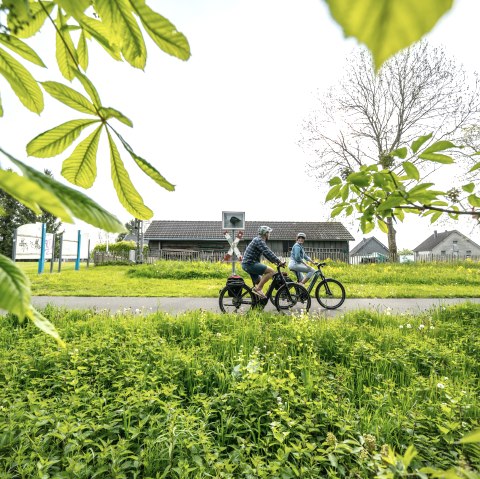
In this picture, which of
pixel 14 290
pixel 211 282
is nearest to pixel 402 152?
pixel 14 290

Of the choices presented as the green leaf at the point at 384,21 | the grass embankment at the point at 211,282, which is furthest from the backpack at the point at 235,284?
the green leaf at the point at 384,21

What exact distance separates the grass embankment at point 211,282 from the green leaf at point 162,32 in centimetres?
829

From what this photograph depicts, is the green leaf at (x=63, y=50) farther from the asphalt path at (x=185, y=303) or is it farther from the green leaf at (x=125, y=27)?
the asphalt path at (x=185, y=303)

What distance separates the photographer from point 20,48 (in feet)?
1.75

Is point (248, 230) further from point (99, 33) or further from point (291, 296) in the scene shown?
point (99, 33)

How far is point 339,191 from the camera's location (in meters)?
1.32

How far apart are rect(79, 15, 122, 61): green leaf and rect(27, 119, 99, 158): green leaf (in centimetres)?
14

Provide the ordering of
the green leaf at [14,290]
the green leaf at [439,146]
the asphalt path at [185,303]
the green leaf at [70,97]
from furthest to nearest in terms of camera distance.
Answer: the asphalt path at [185,303]
the green leaf at [439,146]
the green leaf at [70,97]
the green leaf at [14,290]

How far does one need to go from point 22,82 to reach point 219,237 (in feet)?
85.7

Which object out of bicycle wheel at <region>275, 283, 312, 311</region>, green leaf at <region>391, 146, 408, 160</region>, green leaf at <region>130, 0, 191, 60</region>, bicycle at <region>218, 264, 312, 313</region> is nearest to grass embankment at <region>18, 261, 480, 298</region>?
bicycle at <region>218, 264, 312, 313</region>

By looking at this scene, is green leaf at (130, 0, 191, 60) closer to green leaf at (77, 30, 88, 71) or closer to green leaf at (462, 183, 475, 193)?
green leaf at (77, 30, 88, 71)

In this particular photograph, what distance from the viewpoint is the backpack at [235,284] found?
19.9ft

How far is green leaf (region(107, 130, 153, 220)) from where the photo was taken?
571mm

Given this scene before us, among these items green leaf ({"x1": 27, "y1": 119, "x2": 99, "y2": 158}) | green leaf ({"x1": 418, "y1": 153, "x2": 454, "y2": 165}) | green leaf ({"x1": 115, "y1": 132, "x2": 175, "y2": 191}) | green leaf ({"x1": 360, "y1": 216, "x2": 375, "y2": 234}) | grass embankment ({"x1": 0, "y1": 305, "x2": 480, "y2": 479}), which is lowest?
grass embankment ({"x1": 0, "y1": 305, "x2": 480, "y2": 479})
